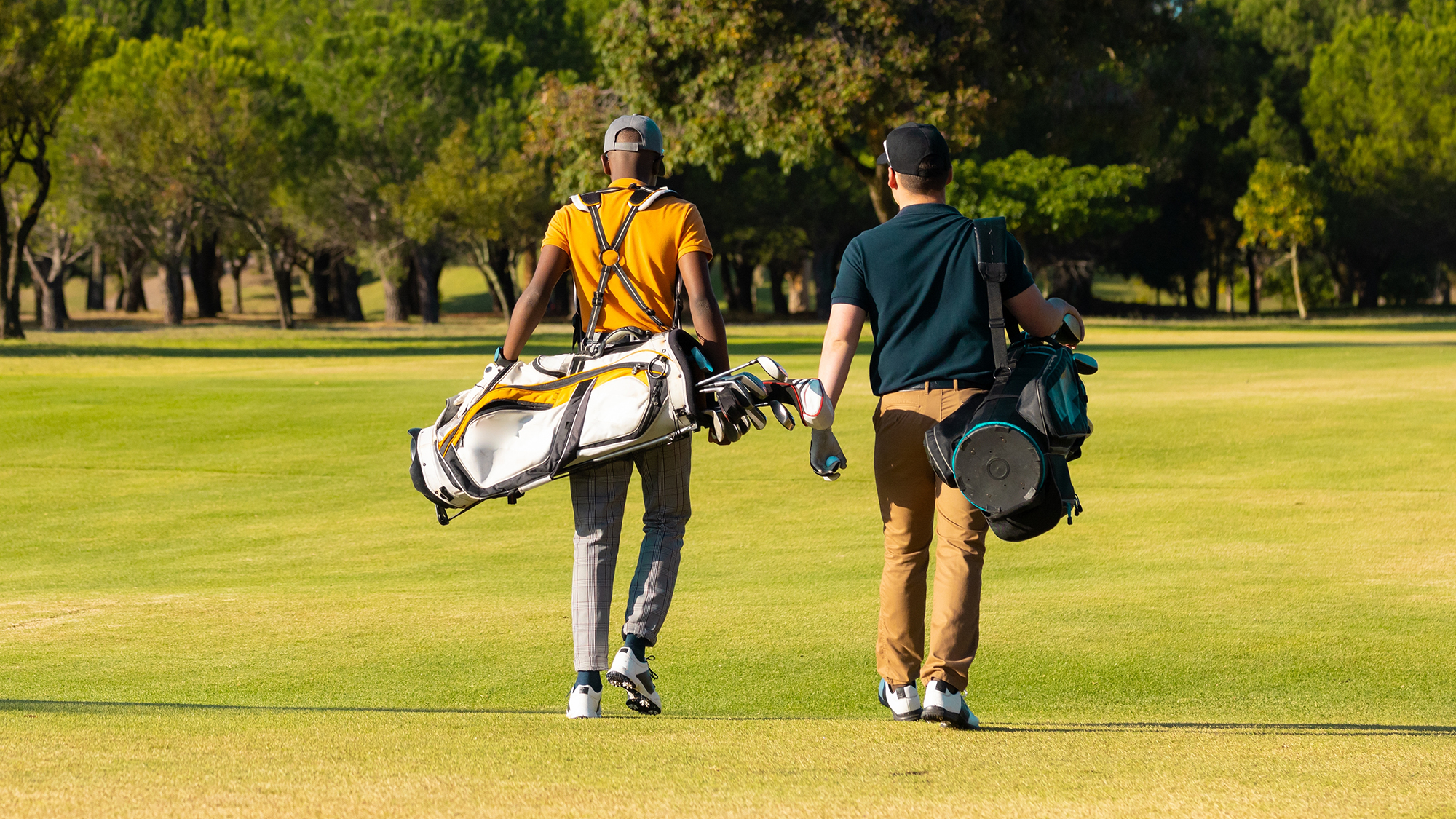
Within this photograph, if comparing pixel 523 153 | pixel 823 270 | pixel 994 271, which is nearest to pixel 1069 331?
pixel 994 271

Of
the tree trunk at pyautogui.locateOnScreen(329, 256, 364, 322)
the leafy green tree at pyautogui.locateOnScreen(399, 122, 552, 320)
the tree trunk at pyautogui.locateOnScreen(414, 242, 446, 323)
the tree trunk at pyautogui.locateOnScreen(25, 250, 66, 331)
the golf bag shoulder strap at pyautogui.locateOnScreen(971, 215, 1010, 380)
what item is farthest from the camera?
the tree trunk at pyautogui.locateOnScreen(329, 256, 364, 322)

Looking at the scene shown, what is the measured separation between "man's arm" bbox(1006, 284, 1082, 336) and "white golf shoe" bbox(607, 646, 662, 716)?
1772mm

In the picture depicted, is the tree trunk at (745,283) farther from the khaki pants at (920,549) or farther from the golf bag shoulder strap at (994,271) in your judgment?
the golf bag shoulder strap at (994,271)

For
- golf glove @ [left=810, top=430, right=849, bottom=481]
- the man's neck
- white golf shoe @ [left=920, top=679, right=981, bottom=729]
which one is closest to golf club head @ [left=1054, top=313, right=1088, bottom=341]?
golf glove @ [left=810, top=430, right=849, bottom=481]

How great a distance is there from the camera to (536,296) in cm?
520

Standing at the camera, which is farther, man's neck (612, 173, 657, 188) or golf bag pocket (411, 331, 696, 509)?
man's neck (612, 173, 657, 188)

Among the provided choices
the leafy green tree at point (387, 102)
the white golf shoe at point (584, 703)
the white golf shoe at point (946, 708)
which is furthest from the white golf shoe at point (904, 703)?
the leafy green tree at point (387, 102)

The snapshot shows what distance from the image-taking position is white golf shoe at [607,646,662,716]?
16.7 ft

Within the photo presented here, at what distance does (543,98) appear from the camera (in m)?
33.4

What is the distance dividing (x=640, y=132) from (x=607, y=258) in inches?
20.2

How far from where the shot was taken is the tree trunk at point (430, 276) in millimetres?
59781

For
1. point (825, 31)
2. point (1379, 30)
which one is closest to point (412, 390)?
point (825, 31)

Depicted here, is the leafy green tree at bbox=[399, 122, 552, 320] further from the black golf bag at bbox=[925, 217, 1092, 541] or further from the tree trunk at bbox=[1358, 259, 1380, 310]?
the black golf bag at bbox=[925, 217, 1092, 541]

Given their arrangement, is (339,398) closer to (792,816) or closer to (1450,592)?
(1450,592)
